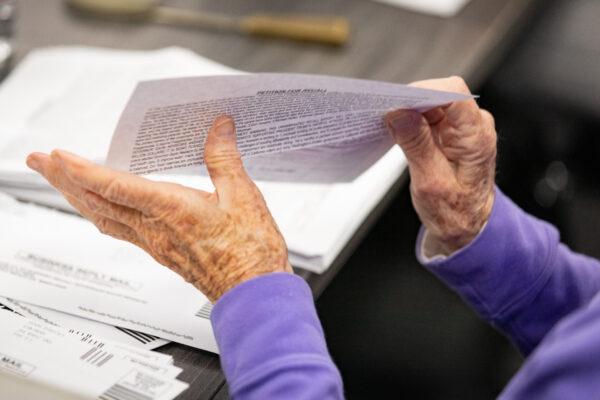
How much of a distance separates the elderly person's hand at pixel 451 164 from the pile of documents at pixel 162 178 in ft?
0.11

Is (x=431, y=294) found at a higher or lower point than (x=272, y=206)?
lower

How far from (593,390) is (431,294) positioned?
1026mm

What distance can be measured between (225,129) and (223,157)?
2 cm

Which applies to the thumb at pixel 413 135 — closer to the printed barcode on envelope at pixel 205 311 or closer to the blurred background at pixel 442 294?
the printed barcode on envelope at pixel 205 311

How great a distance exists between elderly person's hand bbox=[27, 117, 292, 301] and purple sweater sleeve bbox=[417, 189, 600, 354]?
25 centimetres

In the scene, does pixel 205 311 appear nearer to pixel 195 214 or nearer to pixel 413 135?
pixel 195 214

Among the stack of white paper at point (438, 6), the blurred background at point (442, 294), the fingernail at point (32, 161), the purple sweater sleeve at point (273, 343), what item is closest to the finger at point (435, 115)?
the purple sweater sleeve at point (273, 343)

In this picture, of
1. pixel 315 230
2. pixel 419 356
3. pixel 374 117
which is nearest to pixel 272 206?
pixel 315 230

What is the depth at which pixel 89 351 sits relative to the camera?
651 mm

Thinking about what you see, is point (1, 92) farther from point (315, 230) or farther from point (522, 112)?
point (522, 112)

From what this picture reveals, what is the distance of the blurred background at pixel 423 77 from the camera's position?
1.13 meters

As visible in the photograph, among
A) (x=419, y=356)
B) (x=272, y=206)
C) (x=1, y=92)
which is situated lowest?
(x=419, y=356)

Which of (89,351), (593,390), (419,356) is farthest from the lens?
(419,356)

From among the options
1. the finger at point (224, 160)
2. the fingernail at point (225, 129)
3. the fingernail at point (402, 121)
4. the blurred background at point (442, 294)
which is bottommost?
the blurred background at point (442, 294)
